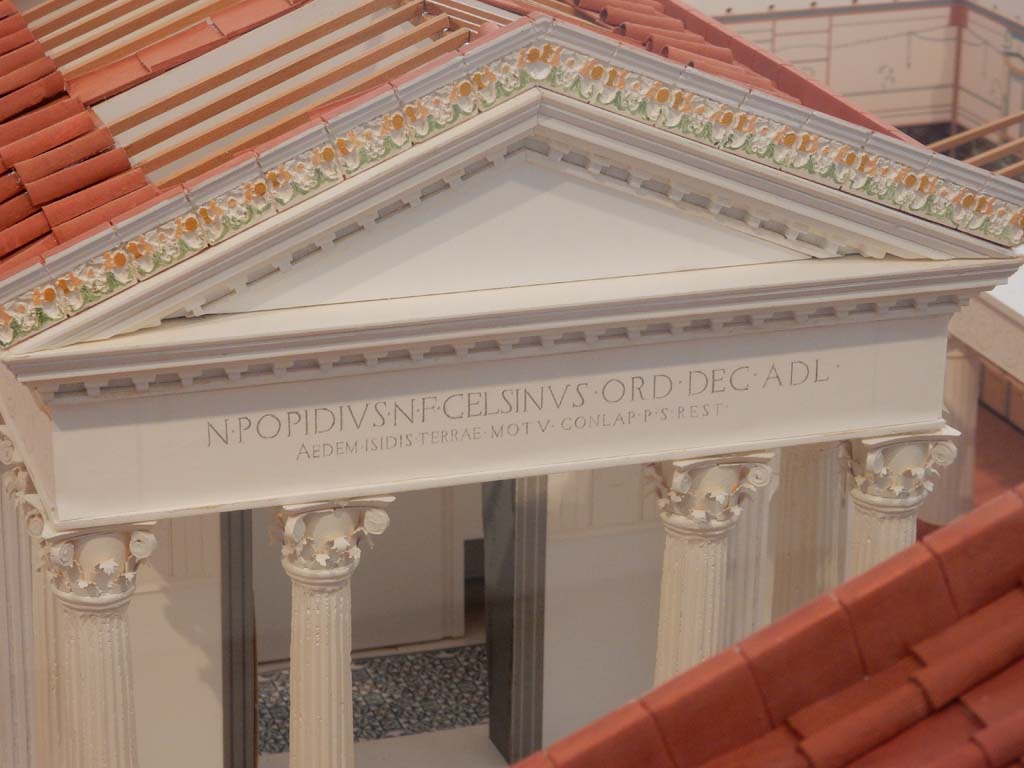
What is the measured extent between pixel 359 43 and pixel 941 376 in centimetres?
516

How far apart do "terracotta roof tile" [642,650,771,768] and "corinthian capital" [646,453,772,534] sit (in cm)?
805

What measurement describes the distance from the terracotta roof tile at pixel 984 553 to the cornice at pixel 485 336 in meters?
7.08

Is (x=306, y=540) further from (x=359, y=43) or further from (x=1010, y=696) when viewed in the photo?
(x=1010, y=696)

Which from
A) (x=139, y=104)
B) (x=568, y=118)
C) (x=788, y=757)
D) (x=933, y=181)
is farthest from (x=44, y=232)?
(x=788, y=757)

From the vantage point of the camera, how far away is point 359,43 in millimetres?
19266

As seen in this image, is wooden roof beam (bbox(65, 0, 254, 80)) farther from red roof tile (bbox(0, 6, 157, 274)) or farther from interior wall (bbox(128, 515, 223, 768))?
interior wall (bbox(128, 515, 223, 768))

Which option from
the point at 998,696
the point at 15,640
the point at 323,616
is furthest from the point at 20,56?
the point at 998,696

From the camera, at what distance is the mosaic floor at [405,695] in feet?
77.2

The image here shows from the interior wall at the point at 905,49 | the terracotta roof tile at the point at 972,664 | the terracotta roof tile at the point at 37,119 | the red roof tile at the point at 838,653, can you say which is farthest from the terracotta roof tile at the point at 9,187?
the interior wall at the point at 905,49

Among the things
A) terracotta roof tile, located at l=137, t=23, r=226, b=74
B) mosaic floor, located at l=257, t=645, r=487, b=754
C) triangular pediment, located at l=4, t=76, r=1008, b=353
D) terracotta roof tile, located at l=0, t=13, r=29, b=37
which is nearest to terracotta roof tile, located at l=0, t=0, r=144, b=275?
terracotta roof tile, located at l=137, t=23, r=226, b=74

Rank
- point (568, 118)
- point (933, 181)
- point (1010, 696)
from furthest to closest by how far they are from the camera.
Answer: point (933, 181)
point (568, 118)
point (1010, 696)

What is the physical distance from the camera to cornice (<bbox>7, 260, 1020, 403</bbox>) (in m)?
16.9

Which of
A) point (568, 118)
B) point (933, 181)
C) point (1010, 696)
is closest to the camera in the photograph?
point (1010, 696)

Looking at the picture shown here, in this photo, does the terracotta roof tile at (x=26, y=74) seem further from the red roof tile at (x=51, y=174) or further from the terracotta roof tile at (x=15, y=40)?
the terracotta roof tile at (x=15, y=40)
